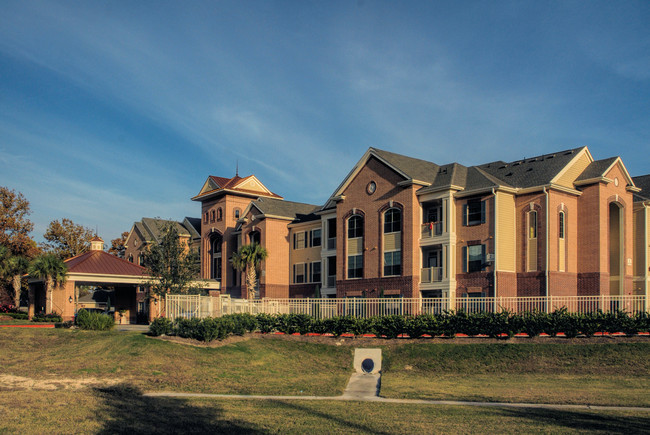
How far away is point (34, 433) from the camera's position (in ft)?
40.9

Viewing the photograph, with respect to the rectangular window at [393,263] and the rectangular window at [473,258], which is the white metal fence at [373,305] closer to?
the rectangular window at [473,258]

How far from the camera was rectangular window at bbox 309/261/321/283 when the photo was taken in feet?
162

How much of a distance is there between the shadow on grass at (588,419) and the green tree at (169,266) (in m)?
28.1

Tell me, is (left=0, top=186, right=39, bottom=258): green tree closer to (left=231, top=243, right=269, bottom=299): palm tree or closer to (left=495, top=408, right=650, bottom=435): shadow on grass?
(left=231, top=243, right=269, bottom=299): palm tree

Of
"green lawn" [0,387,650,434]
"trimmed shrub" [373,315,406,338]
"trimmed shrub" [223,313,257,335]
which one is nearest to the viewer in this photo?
"green lawn" [0,387,650,434]

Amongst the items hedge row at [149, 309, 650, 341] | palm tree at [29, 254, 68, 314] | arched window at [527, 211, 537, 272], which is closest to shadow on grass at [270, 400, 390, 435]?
hedge row at [149, 309, 650, 341]

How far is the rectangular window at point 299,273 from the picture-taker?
5081 cm

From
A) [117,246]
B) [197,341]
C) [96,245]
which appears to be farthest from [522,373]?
[117,246]

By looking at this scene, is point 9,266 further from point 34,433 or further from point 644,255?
point 644,255

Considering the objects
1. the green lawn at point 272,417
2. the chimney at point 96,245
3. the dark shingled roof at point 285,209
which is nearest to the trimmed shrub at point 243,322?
the green lawn at point 272,417

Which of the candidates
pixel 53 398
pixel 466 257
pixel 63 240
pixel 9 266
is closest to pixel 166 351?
pixel 53 398

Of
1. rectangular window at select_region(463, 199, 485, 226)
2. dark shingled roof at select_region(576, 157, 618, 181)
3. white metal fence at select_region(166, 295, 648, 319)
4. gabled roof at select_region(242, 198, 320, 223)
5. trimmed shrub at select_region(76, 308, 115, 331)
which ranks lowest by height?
trimmed shrub at select_region(76, 308, 115, 331)

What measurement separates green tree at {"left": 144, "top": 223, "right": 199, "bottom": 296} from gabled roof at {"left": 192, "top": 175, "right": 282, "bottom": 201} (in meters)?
16.5

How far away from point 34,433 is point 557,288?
2974 cm
